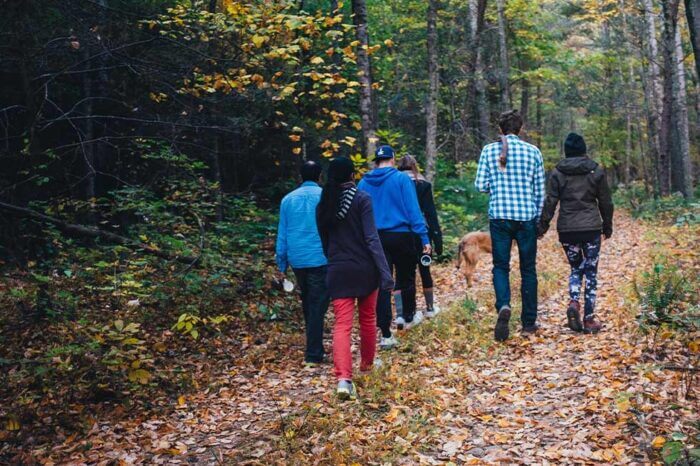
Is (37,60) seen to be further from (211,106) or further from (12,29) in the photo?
(211,106)

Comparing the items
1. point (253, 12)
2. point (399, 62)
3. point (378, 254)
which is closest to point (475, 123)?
point (399, 62)

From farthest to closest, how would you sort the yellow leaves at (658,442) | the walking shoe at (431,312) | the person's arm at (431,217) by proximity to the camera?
the walking shoe at (431,312)
the person's arm at (431,217)
the yellow leaves at (658,442)

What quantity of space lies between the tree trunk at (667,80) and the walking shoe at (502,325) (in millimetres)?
13413

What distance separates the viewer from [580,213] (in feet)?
22.6

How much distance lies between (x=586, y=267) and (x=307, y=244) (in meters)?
3.46

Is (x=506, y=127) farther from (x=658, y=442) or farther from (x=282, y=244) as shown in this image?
(x=658, y=442)

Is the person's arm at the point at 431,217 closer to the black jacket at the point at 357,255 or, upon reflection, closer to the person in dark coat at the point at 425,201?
the person in dark coat at the point at 425,201

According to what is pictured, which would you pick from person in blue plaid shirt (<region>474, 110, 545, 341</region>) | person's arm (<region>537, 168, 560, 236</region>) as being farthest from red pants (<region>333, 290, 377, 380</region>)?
person's arm (<region>537, 168, 560, 236</region>)

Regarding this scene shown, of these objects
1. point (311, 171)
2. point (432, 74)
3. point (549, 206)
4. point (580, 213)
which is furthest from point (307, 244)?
point (432, 74)

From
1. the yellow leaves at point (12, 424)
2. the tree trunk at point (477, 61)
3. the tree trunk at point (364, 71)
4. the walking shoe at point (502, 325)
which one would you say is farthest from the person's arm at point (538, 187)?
the tree trunk at point (477, 61)

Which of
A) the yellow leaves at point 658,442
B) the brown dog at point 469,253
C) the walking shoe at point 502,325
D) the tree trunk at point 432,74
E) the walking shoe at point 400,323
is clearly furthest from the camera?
the tree trunk at point 432,74

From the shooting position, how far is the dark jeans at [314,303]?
22.6 feet

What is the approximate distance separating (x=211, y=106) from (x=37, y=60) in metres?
2.15

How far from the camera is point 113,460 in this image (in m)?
4.85
